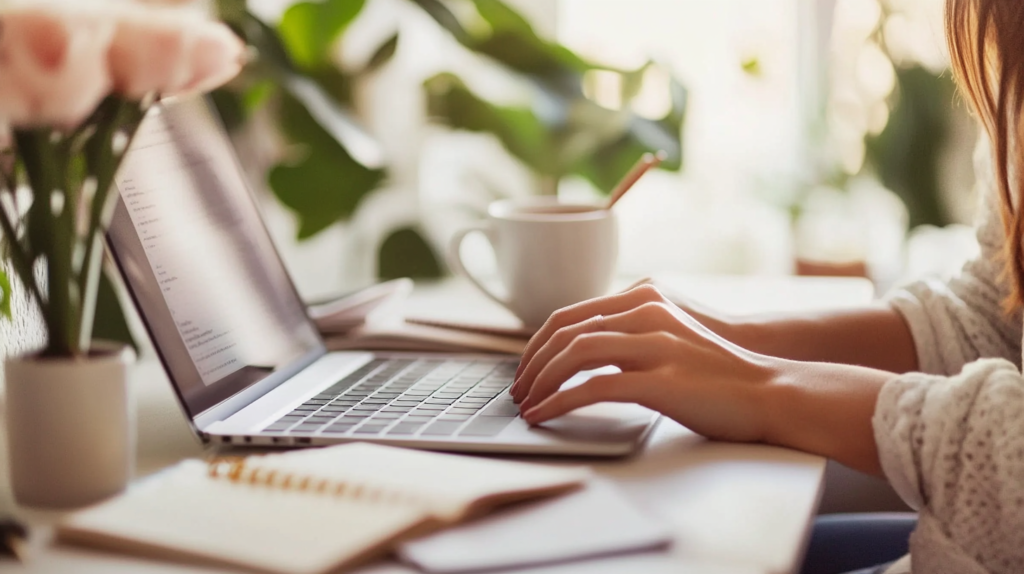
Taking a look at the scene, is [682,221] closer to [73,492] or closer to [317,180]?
[317,180]

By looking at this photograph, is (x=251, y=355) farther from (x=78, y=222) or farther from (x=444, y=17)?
(x=444, y=17)

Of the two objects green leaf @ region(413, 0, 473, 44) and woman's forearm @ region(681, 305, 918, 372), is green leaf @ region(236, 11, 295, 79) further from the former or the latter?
woman's forearm @ region(681, 305, 918, 372)

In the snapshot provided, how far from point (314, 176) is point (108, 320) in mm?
399

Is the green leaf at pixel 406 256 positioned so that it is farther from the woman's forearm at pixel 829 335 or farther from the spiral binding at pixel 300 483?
the spiral binding at pixel 300 483

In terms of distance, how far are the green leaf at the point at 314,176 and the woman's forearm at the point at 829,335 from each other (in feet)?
2.18

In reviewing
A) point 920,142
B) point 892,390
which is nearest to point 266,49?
point 892,390

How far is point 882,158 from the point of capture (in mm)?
1850

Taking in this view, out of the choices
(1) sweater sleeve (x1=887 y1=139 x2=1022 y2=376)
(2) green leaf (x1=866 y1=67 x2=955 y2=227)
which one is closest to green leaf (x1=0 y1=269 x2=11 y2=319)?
(1) sweater sleeve (x1=887 y1=139 x2=1022 y2=376)

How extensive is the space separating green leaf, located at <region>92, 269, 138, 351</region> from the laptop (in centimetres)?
25

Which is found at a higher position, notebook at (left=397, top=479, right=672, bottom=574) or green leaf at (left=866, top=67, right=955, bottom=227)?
green leaf at (left=866, top=67, right=955, bottom=227)

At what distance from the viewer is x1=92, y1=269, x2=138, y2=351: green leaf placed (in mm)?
1038

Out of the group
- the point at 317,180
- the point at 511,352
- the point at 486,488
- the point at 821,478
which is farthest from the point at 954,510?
the point at 317,180

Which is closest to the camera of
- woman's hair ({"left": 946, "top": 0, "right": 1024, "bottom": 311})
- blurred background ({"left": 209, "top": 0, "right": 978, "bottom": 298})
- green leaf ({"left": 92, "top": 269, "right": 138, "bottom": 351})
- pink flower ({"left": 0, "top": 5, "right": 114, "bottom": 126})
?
pink flower ({"left": 0, "top": 5, "right": 114, "bottom": 126})

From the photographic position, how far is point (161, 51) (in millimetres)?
482
